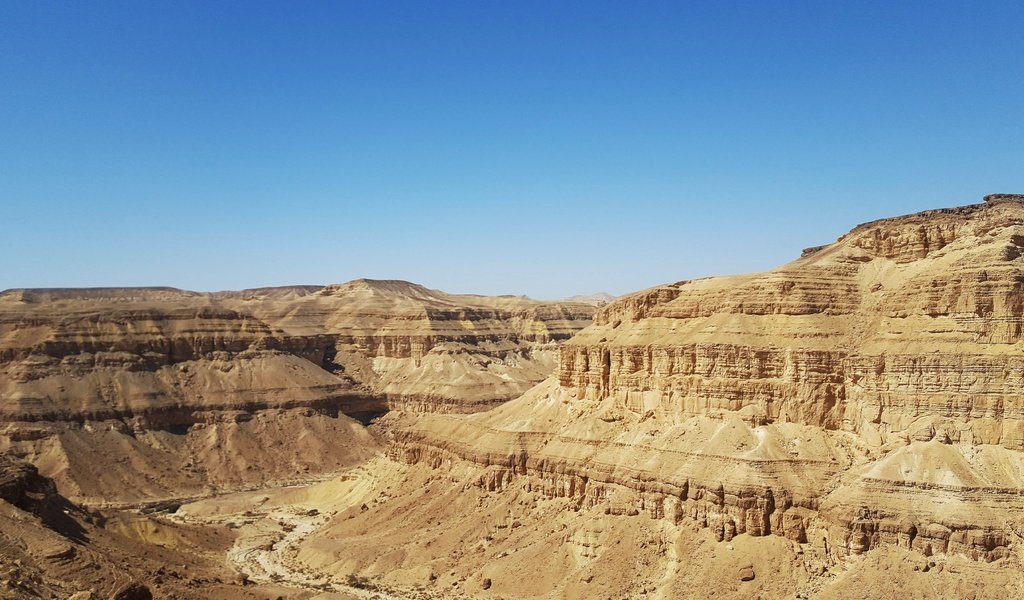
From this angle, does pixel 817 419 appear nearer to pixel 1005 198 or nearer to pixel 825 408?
pixel 825 408

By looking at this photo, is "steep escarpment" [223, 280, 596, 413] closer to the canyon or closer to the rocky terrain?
the canyon

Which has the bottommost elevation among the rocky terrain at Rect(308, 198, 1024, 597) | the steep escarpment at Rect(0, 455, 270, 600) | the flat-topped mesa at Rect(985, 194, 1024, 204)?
the steep escarpment at Rect(0, 455, 270, 600)

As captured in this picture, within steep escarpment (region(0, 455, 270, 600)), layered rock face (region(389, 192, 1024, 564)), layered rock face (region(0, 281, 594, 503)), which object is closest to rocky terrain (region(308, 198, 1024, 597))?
layered rock face (region(389, 192, 1024, 564))

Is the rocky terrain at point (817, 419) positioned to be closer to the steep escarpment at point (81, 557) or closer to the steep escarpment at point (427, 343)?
the steep escarpment at point (81, 557)

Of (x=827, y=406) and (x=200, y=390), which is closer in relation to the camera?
(x=827, y=406)

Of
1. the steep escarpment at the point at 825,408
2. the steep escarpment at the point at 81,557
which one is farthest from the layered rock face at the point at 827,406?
the steep escarpment at the point at 81,557

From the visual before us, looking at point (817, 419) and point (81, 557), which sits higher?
point (817, 419)

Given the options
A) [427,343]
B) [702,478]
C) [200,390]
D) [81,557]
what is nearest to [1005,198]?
[702,478]
